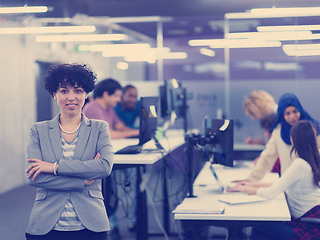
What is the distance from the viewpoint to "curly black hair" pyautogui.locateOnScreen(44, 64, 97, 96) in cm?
215

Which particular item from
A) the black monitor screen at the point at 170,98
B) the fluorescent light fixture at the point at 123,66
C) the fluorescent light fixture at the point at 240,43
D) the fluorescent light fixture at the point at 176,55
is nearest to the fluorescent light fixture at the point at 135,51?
the fluorescent light fixture at the point at 176,55

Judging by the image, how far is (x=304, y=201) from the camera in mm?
2902

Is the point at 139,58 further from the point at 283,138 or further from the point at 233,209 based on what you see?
the point at 233,209

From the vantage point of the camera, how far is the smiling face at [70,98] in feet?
6.97

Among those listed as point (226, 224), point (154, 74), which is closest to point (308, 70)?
point (154, 74)

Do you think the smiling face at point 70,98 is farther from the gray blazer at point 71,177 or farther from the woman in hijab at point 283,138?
the woman in hijab at point 283,138

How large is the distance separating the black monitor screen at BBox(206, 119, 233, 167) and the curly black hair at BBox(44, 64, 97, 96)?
1224 millimetres

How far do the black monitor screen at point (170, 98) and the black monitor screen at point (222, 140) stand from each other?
1326 millimetres

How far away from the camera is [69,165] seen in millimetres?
2094

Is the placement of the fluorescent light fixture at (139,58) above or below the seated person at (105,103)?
above

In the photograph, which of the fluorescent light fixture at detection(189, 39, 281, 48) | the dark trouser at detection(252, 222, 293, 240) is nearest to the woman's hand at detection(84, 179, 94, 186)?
the dark trouser at detection(252, 222, 293, 240)

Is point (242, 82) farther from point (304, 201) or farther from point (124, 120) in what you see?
point (304, 201)

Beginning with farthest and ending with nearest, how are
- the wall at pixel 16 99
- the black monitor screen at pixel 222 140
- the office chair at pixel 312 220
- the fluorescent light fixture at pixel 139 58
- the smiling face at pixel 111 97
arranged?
the fluorescent light fixture at pixel 139 58 < the wall at pixel 16 99 < the smiling face at pixel 111 97 < the black monitor screen at pixel 222 140 < the office chair at pixel 312 220

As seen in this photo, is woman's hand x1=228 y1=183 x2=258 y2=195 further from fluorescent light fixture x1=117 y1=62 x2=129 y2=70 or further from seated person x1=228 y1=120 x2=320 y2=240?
fluorescent light fixture x1=117 y1=62 x2=129 y2=70
